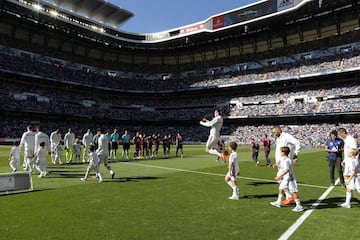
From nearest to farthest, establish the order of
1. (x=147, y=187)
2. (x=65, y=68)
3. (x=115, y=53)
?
1. (x=147, y=187)
2. (x=65, y=68)
3. (x=115, y=53)

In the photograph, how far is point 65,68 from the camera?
63438 millimetres

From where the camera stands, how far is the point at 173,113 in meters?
71.2

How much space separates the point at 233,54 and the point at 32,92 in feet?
146

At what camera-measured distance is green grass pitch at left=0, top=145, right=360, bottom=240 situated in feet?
18.5

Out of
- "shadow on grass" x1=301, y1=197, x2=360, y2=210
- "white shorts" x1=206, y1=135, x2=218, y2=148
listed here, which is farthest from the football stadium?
"white shorts" x1=206, y1=135, x2=218, y2=148

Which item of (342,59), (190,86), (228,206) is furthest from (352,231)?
(190,86)

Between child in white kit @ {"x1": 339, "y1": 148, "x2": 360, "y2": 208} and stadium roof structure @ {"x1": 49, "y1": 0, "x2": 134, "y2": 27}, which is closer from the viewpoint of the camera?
child in white kit @ {"x1": 339, "y1": 148, "x2": 360, "y2": 208}

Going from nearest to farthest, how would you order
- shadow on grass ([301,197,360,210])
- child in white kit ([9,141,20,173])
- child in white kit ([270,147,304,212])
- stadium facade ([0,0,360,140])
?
1. child in white kit ([270,147,304,212])
2. shadow on grass ([301,197,360,210])
3. child in white kit ([9,141,20,173])
4. stadium facade ([0,0,360,140])

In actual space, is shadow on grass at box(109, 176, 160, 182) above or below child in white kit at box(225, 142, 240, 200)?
below

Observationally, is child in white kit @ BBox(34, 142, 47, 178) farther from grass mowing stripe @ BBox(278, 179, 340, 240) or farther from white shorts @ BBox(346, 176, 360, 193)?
white shorts @ BBox(346, 176, 360, 193)

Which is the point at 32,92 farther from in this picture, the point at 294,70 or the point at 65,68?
the point at 294,70

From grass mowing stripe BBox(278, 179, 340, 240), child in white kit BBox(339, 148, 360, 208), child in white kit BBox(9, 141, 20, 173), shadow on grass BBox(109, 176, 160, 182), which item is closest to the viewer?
grass mowing stripe BBox(278, 179, 340, 240)

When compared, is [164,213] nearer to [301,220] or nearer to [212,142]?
[301,220]

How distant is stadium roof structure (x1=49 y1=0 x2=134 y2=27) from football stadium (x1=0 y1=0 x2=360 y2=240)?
0.29 metres
